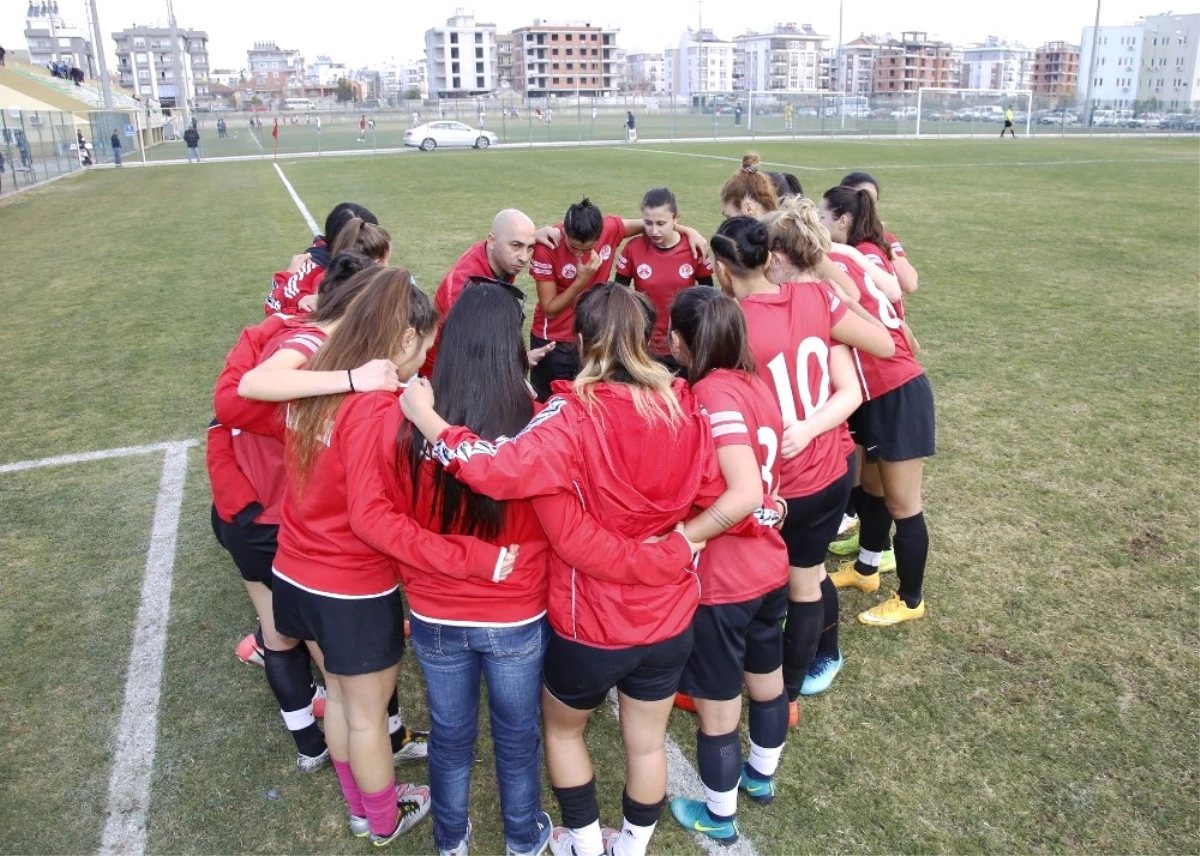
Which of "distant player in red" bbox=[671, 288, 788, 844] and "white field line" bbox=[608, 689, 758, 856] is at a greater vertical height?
"distant player in red" bbox=[671, 288, 788, 844]

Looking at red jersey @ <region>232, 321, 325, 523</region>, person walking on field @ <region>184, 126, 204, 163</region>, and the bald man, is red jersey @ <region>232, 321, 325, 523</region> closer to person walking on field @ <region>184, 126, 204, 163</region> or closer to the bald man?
the bald man

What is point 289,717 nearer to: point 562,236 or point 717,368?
point 717,368

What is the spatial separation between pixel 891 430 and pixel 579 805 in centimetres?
224

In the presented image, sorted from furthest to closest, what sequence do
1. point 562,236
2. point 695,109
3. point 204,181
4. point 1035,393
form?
1. point 695,109
2. point 204,181
3. point 1035,393
4. point 562,236

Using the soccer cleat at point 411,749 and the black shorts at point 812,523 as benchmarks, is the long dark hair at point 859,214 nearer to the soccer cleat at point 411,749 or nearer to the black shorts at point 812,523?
the black shorts at point 812,523

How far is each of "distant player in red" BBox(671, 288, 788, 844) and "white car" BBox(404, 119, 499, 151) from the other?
42.4 m

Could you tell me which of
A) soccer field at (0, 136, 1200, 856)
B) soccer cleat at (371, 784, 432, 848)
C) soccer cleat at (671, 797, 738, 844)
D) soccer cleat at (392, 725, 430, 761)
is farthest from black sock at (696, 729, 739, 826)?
soccer cleat at (392, 725, 430, 761)

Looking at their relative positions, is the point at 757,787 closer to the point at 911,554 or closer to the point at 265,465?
the point at 911,554

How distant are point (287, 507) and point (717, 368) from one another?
58.8 inches

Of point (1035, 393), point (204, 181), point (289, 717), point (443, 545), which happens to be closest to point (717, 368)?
point (443, 545)

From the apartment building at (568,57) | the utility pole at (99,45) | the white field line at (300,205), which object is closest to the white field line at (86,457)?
the white field line at (300,205)

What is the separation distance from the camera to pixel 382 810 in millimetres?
3012

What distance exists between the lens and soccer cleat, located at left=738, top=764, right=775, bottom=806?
329 centimetres

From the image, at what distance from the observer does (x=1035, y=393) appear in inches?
304
